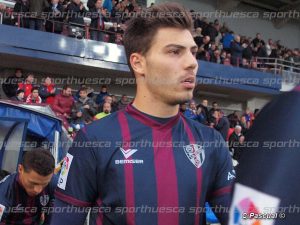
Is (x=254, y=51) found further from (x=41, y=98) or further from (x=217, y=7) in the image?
(x=41, y=98)

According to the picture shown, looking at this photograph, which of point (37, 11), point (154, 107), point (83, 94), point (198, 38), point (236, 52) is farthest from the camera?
point (236, 52)

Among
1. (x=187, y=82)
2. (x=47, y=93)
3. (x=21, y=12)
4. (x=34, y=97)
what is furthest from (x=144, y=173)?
(x=21, y=12)

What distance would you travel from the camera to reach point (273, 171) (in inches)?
30.7

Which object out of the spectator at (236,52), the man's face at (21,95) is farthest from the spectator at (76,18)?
the spectator at (236,52)

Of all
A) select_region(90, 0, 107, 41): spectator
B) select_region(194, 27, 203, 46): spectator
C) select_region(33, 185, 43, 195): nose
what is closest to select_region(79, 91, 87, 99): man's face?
select_region(90, 0, 107, 41): spectator

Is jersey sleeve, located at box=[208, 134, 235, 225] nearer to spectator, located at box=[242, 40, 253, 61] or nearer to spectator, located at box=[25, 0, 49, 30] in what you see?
spectator, located at box=[25, 0, 49, 30]

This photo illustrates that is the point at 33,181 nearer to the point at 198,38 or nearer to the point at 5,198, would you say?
the point at 5,198

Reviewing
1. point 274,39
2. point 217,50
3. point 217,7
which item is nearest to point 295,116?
point 217,50

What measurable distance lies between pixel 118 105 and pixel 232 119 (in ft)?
15.4

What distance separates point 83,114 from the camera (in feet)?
28.5

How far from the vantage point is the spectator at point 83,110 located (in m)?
8.52

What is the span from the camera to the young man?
1.37 meters

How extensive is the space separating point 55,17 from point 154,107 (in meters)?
10.2

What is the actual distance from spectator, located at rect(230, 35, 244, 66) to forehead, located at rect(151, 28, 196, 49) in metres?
14.7
